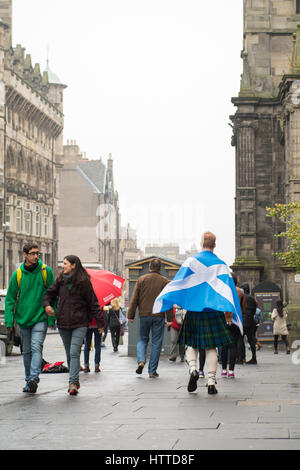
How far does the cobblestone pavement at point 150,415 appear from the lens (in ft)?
21.9

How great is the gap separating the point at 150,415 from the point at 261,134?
36865 millimetres

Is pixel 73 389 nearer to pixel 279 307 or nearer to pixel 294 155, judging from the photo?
pixel 279 307

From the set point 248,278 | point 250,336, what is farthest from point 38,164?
point 250,336

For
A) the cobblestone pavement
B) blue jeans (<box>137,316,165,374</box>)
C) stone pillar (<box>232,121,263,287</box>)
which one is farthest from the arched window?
the cobblestone pavement

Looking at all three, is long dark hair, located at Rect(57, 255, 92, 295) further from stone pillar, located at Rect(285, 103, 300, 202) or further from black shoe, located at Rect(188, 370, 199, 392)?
stone pillar, located at Rect(285, 103, 300, 202)

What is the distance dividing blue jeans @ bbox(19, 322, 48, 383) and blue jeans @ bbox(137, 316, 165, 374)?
2836 millimetres

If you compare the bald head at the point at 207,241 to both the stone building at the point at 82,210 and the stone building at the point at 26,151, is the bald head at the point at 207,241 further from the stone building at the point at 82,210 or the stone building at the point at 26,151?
the stone building at the point at 82,210

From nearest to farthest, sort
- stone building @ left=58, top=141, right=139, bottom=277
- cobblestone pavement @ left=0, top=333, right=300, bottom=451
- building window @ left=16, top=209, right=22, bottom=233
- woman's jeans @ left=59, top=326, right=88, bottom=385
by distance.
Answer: cobblestone pavement @ left=0, top=333, right=300, bottom=451, woman's jeans @ left=59, top=326, right=88, bottom=385, building window @ left=16, top=209, right=22, bottom=233, stone building @ left=58, top=141, right=139, bottom=277

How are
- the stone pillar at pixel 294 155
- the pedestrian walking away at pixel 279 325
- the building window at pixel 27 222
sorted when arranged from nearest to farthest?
1. the pedestrian walking away at pixel 279 325
2. the stone pillar at pixel 294 155
3. the building window at pixel 27 222

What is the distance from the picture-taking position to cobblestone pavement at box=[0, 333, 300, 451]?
21.9 ft

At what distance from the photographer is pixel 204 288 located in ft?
35.6

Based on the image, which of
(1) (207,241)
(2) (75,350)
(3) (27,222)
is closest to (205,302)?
(1) (207,241)

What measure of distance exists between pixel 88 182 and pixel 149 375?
88.5 m

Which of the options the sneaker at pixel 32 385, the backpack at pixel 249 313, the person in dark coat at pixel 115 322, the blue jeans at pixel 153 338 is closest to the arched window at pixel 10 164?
the person in dark coat at pixel 115 322
